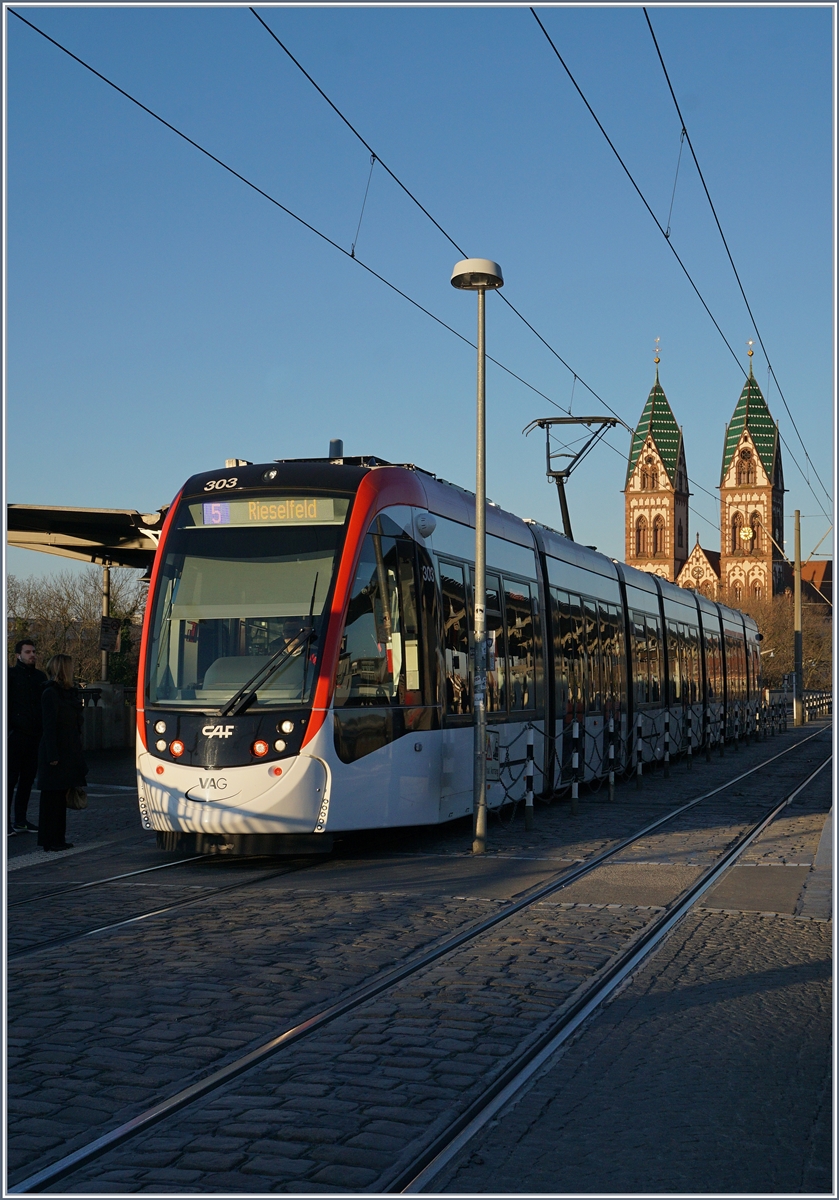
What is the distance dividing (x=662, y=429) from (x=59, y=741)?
145 metres

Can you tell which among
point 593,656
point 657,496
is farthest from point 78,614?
point 657,496

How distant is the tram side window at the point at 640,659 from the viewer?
22.4 m

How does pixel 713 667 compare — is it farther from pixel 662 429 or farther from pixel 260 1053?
pixel 662 429

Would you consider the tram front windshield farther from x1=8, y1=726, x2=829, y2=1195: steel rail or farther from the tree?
the tree

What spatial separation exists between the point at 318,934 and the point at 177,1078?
2993mm

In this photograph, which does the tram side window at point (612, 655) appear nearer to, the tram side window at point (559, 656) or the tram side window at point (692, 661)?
the tram side window at point (559, 656)

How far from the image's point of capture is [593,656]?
63.0 feet

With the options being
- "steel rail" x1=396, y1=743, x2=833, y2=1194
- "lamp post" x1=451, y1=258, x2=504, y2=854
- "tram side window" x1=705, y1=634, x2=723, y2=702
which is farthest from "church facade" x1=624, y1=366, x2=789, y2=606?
"steel rail" x1=396, y1=743, x2=833, y2=1194

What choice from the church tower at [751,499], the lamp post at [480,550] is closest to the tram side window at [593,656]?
the lamp post at [480,550]

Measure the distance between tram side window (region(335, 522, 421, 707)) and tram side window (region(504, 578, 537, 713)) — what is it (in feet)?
10.8

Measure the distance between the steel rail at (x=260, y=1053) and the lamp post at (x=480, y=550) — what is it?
2465mm

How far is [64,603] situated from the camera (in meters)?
66.8

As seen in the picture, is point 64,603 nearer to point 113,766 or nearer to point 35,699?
point 113,766

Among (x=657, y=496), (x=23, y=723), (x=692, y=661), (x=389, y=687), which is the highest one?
(x=657, y=496)
